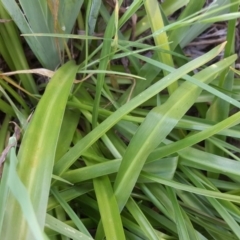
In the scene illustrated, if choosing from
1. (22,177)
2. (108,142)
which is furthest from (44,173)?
(108,142)

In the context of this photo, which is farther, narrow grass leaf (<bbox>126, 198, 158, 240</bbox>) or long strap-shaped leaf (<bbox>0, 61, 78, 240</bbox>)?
narrow grass leaf (<bbox>126, 198, 158, 240</bbox>)

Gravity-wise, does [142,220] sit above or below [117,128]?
below

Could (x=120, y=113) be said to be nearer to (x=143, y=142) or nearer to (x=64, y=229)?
(x=143, y=142)

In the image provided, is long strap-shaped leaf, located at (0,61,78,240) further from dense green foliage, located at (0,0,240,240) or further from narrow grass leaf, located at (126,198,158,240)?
narrow grass leaf, located at (126,198,158,240)

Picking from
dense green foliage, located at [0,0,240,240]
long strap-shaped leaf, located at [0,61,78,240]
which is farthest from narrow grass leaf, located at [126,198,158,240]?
long strap-shaped leaf, located at [0,61,78,240]

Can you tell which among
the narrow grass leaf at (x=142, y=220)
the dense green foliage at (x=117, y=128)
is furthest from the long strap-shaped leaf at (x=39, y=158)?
the narrow grass leaf at (x=142, y=220)

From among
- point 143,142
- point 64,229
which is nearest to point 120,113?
point 143,142

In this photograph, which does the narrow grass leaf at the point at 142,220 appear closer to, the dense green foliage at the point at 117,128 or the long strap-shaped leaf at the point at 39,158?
the dense green foliage at the point at 117,128
